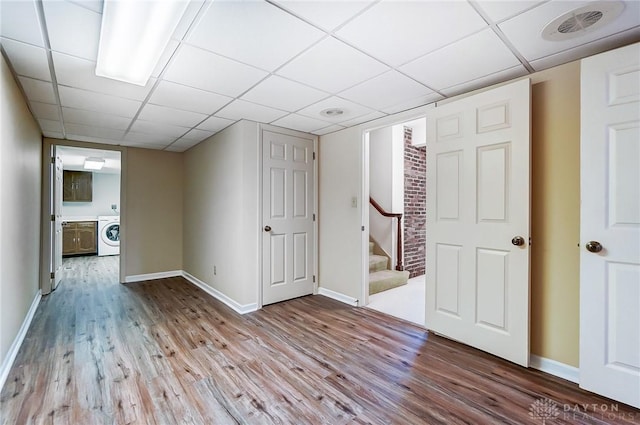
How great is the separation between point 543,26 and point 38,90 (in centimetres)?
375

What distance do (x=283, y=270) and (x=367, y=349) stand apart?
1.58 metres

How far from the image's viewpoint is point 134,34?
1.66 meters

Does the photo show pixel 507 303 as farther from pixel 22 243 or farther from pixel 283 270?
pixel 22 243

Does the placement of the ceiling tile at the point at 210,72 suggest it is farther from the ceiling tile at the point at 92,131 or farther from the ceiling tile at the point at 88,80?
the ceiling tile at the point at 92,131

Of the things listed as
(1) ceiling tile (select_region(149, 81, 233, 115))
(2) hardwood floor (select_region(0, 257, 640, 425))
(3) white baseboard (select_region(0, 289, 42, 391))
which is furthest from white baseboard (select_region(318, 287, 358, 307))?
(3) white baseboard (select_region(0, 289, 42, 391))

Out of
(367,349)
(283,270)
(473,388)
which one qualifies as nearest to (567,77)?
(473,388)

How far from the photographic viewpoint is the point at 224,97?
267 cm

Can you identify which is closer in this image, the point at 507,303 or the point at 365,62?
the point at 365,62

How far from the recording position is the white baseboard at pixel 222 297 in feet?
11.1

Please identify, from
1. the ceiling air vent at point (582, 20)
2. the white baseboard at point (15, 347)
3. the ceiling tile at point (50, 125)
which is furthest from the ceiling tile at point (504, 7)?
the ceiling tile at point (50, 125)

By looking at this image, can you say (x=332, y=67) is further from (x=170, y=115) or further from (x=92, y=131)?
(x=92, y=131)

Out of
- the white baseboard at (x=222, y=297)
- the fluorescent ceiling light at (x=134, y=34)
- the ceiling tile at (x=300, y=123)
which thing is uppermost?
the ceiling tile at (x=300, y=123)

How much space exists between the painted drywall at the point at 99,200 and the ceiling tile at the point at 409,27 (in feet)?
28.6

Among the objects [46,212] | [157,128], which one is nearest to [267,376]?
[157,128]
